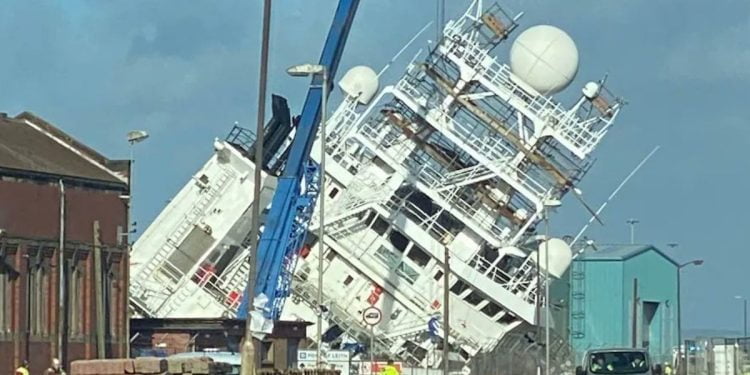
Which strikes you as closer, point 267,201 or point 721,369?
point 267,201

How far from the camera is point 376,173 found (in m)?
71.2

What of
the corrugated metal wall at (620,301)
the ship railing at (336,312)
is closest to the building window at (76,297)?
the ship railing at (336,312)

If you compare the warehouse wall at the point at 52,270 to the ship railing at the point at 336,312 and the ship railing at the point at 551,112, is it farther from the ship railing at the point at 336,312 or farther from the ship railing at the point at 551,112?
the ship railing at the point at 551,112

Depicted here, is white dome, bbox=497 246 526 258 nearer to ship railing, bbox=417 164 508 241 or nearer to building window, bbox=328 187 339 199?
ship railing, bbox=417 164 508 241

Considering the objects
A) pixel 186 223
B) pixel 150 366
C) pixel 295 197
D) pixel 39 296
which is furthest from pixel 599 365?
pixel 186 223

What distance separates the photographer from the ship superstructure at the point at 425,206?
69.8 metres

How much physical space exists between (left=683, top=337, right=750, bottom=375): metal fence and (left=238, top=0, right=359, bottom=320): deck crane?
29.5 meters

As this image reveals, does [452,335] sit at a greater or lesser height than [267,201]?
lesser

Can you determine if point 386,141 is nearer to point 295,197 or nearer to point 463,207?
point 463,207

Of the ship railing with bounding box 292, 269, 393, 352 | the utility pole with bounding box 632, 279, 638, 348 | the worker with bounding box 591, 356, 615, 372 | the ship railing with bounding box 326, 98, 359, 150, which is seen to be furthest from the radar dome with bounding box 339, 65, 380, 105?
the worker with bounding box 591, 356, 615, 372

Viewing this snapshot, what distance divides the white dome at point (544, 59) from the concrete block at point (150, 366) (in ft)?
135

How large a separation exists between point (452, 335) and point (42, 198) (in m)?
21.7

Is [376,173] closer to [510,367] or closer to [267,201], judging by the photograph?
[267,201]

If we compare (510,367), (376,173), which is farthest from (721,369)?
(376,173)
